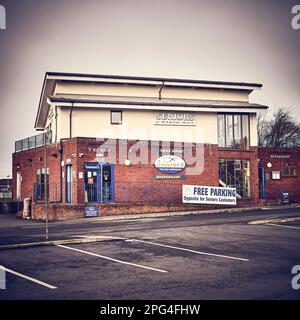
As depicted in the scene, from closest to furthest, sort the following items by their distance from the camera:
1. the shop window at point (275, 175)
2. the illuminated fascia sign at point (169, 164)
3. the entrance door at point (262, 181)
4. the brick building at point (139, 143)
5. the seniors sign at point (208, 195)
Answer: the brick building at point (139, 143)
the seniors sign at point (208, 195)
the illuminated fascia sign at point (169, 164)
the entrance door at point (262, 181)
the shop window at point (275, 175)

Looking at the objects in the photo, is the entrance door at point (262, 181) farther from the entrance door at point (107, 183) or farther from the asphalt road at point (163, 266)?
the asphalt road at point (163, 266)

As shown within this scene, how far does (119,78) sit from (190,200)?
1113 cm

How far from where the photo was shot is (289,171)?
3403 centimetres

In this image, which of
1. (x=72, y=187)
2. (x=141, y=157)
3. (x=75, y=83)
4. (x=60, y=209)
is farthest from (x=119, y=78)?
(x=60, y=209)

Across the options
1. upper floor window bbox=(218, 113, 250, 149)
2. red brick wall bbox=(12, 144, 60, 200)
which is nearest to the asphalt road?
red brick wall bbox=(12, 144, 60, 200)

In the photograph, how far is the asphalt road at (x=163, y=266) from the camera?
8.11 meters

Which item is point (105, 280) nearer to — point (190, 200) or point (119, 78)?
point (190, 200)

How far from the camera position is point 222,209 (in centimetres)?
2817

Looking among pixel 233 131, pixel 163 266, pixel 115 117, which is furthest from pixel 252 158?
pixel 163 266

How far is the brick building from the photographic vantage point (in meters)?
27.8

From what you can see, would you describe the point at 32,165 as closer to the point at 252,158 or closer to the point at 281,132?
the point at 252,158

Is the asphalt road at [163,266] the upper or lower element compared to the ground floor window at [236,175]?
lower

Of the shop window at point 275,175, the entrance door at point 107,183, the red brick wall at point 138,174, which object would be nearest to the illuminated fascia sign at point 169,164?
the red brick wall at point 138,174

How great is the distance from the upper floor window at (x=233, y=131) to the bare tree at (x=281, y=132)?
2932 cm
